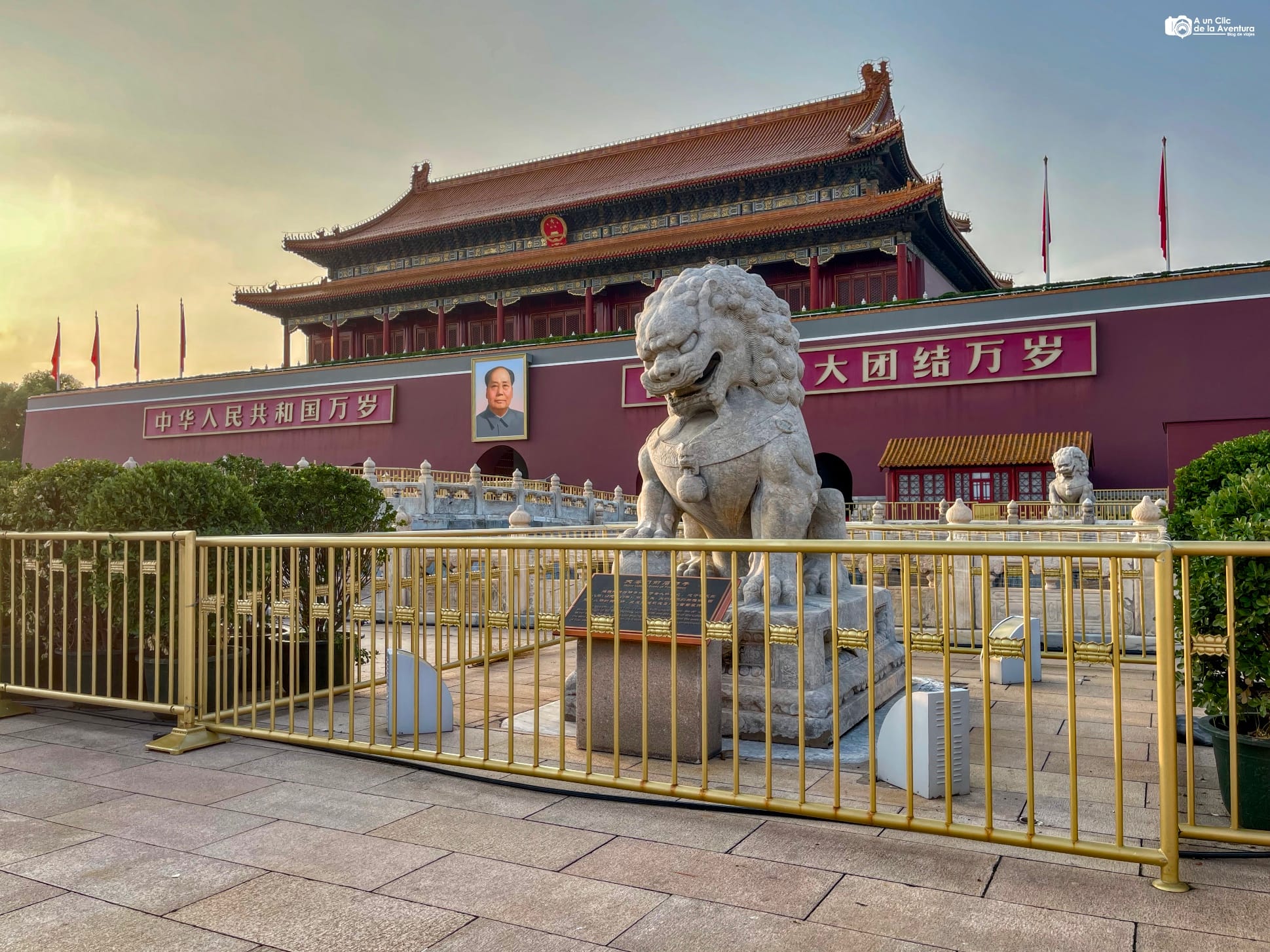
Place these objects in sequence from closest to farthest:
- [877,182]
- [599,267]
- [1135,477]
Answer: [1135,477], [877,182], [599,267]

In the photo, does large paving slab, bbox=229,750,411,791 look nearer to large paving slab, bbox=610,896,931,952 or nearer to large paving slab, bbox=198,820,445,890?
large paving slab, bbox=198,820,445,890

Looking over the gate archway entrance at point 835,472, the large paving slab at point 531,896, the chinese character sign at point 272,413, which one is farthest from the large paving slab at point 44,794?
the chinese character sign at point 272,413

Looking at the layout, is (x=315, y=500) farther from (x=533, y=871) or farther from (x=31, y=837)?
(x=533, y=871)

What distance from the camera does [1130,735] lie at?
4227 mm

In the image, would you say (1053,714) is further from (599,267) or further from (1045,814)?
(599,267)

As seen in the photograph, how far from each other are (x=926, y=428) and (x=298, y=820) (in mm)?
17286

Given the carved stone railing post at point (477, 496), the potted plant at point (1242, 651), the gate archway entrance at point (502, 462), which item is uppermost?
the gate archway entrance at point (502, 462)

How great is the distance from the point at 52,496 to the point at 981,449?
634 inches

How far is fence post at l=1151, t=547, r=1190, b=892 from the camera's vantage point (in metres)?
2.44

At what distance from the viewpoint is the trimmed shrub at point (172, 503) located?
4707 mm

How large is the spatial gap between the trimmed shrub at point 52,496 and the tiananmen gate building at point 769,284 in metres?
15.6

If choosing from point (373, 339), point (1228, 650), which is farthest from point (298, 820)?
point (373, 339)

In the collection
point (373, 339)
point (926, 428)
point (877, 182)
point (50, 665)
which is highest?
point (877, 182)

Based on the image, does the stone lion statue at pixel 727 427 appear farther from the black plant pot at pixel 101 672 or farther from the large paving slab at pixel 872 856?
the black plant pot at pixel 101 672
